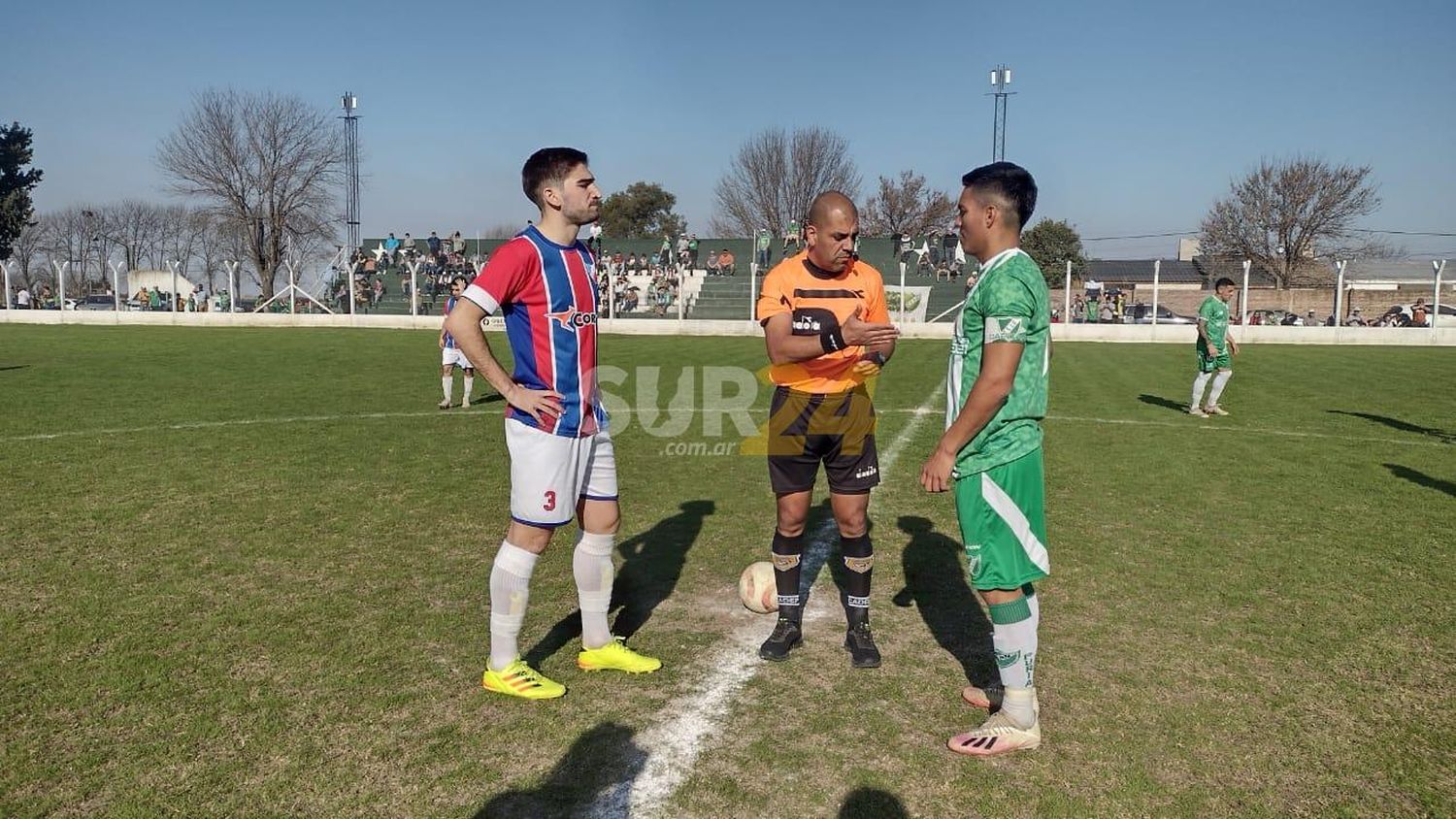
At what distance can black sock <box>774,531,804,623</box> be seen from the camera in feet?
15.0

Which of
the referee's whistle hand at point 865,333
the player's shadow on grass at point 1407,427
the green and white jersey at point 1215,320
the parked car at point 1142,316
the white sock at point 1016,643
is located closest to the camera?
the white sock at point 1016,643

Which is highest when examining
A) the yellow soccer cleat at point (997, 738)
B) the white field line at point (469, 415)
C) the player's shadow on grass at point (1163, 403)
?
the player's shadow on grass at point (1163, 403)

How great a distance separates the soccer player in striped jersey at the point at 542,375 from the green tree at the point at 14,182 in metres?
63.3

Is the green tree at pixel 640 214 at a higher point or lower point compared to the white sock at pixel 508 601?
higher

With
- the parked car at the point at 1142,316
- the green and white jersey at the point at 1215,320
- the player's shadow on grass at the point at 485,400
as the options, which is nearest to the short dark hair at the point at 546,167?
the player's shadow on grass at the point at 485,400

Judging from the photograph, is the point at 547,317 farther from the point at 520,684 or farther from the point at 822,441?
the point at 520,684

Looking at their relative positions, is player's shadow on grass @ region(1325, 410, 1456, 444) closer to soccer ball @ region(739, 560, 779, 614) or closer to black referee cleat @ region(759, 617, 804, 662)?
soccer ball @ region(739, 560, 779, 614)

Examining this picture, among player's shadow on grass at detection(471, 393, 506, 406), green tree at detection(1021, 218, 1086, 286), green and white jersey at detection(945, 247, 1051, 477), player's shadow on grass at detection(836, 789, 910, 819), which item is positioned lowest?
player's shadow on grass at detection(836, 789, 910, 819)

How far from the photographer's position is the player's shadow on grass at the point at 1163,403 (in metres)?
14.5

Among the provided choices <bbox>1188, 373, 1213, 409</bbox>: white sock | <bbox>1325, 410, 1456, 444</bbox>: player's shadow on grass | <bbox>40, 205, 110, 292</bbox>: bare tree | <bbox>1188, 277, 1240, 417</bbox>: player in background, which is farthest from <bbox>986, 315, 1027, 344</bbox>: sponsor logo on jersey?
<bbox>40, 205, 110, 292</bbox>: bare tree

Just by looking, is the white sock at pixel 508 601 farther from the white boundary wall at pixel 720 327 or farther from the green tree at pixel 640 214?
the green tree at pixel 640 214

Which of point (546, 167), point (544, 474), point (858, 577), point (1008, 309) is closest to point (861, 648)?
point (858, 577)

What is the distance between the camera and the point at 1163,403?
15094 millimetres

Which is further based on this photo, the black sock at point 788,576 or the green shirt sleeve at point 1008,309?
the black sock at point 788,576
